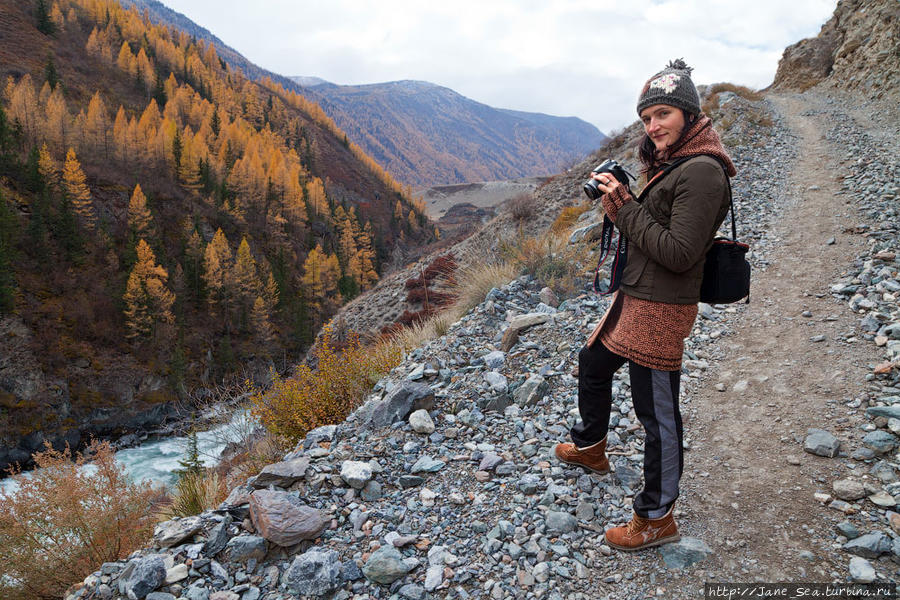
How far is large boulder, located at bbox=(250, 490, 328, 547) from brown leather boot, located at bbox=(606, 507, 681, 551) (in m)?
1.90

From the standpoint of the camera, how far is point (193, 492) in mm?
4145

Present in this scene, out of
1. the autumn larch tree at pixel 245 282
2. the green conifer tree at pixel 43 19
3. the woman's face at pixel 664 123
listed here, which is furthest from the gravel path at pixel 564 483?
the green conifer tree at pixel 43 19

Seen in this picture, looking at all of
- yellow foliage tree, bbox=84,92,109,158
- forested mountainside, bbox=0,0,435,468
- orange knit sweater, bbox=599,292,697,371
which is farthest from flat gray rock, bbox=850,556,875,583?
yellow foliage tree, bbox=84,92,109,158

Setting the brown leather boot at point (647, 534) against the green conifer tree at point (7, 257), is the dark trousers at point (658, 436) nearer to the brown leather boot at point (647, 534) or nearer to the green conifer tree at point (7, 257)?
the brown leather boot at point (647, 534)

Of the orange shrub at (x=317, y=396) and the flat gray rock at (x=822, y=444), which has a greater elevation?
the flat gray rock at (x=822, y=444)

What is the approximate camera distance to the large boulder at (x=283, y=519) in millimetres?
2791

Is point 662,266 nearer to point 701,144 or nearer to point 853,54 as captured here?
point 701,144

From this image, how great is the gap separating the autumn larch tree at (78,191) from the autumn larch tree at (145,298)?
1043 cm

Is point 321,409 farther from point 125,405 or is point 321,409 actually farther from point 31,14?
point 31,14

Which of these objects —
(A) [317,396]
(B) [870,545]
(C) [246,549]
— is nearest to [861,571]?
(B) [870,545]

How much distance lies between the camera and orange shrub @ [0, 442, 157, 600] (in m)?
4.16

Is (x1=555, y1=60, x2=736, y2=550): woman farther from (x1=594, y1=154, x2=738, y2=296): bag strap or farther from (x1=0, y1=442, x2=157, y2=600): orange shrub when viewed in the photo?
(x1=0, y1=442, x2=157, y2=600): orange shrub

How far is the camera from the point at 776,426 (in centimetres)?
345

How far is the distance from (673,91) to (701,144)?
0.29 m
